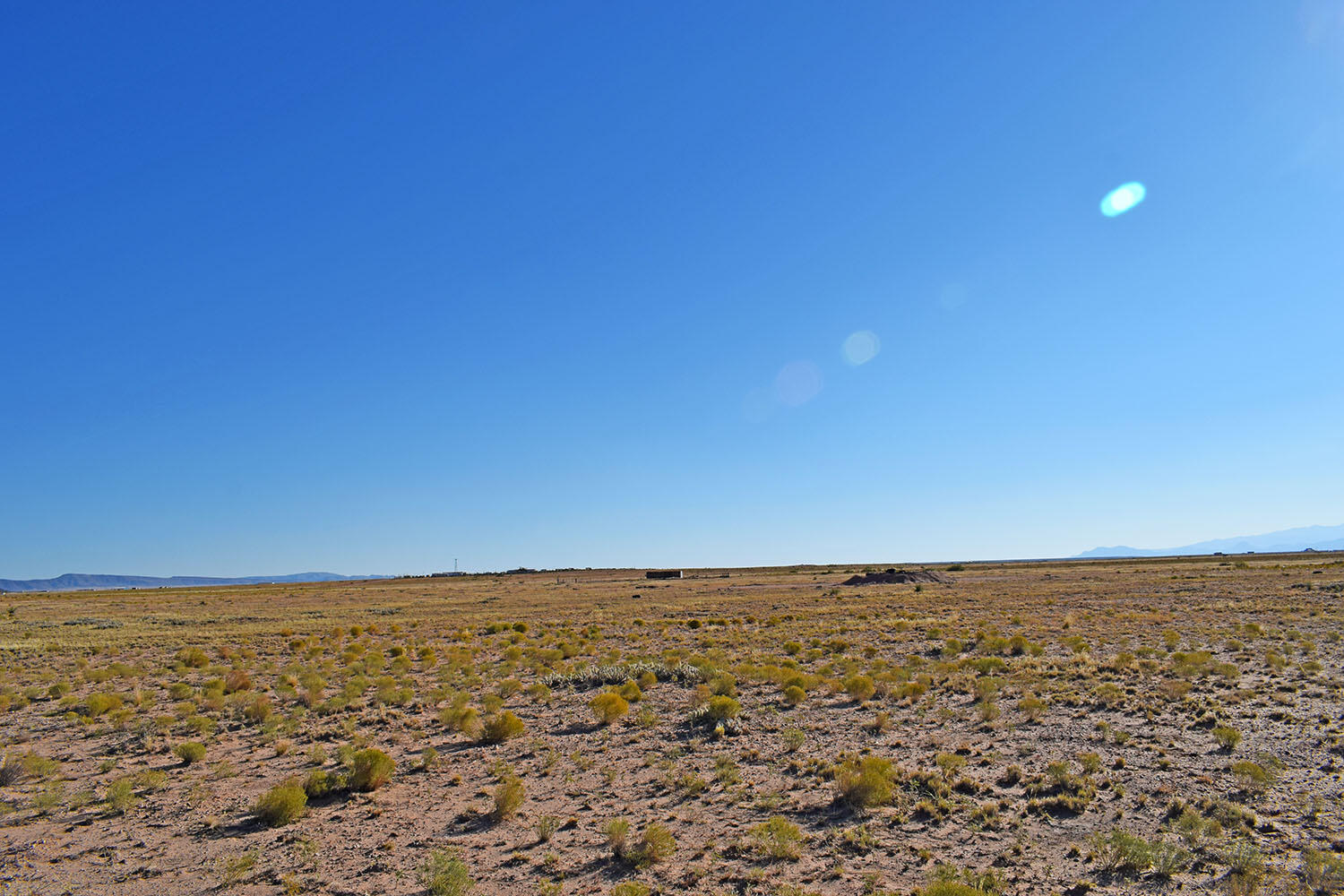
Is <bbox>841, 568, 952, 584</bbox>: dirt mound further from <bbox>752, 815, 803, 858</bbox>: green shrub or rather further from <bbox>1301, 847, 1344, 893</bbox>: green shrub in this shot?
<bbox>752, 815, 803, 858</bbox>: green shrub

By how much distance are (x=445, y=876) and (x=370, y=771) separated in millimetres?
4239

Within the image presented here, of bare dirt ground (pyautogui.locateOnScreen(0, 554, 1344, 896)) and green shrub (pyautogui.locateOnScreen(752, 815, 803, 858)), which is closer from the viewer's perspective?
bare dirt ground (pyautogui.locateOnScreen(0, 554, 1344, 896))

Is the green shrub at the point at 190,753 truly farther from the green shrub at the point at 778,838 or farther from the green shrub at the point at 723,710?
the green shrub at the point at 778,838

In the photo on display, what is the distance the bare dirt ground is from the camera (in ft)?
27.7

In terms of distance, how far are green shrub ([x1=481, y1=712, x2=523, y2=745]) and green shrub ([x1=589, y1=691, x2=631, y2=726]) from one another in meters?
1.94

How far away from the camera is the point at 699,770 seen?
40.6ft

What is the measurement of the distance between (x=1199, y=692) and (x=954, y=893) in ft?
46.8

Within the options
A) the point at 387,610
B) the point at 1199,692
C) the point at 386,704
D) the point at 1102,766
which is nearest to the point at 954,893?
the point at 1102,766

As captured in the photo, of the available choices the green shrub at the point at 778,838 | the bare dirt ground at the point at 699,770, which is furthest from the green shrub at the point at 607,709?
the green shrub at the point at 778,838

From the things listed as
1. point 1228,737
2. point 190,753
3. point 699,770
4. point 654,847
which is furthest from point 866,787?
point 190,753

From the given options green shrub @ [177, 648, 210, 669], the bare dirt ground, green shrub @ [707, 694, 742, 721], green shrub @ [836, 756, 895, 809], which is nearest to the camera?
the bare dirt ground

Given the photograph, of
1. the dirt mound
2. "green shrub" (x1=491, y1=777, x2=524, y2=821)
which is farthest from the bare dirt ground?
the dirt mound

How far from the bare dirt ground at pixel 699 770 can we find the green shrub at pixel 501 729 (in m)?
0.08

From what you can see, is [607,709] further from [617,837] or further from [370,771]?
[617,837]
